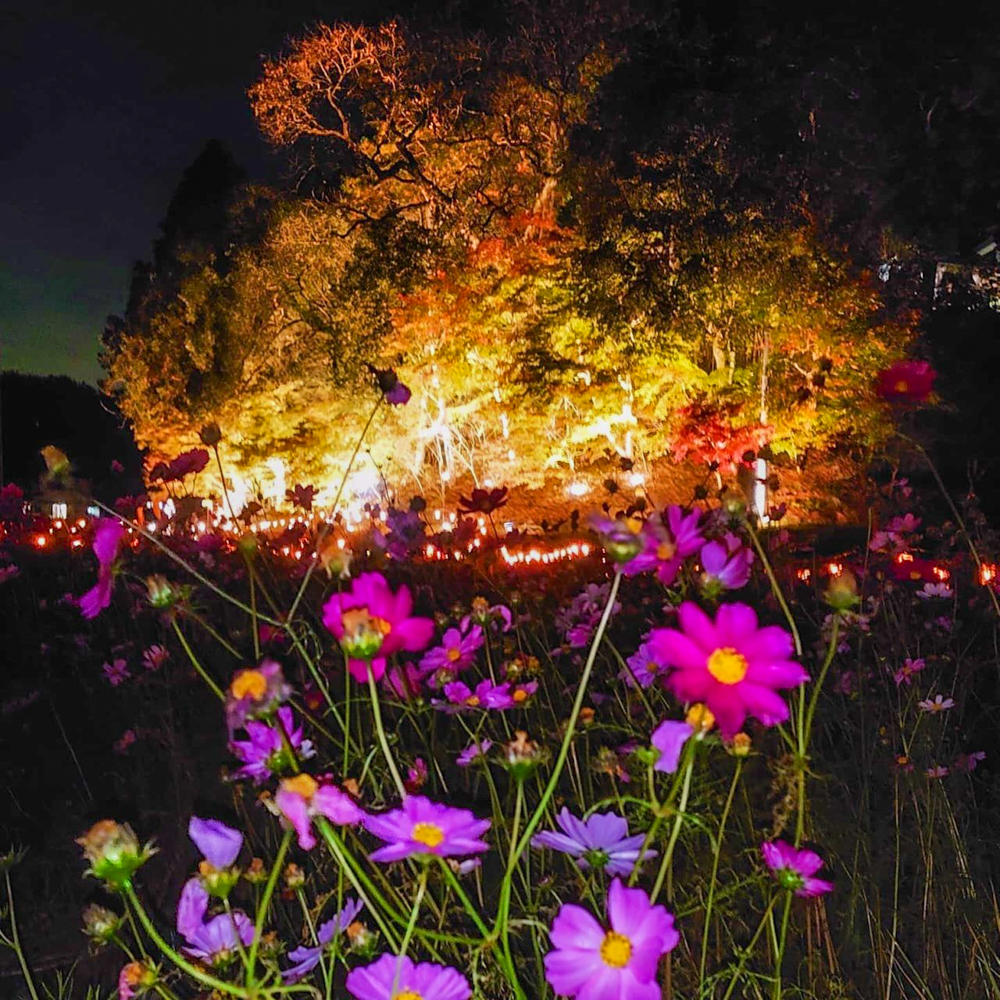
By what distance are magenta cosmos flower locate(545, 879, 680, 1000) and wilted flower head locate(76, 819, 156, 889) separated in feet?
0.92

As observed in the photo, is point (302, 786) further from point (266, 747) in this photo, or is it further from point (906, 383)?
point (906, 383)

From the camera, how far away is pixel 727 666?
2.39 feet

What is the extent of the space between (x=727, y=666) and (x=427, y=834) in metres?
0.24

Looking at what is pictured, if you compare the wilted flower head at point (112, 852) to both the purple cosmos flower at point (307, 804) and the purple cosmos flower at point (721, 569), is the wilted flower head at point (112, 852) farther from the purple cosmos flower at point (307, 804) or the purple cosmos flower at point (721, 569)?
the purple cosmos flower at point (721, 569)

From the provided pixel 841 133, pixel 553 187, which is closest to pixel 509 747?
pixel 841 133

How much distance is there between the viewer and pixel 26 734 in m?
2.42

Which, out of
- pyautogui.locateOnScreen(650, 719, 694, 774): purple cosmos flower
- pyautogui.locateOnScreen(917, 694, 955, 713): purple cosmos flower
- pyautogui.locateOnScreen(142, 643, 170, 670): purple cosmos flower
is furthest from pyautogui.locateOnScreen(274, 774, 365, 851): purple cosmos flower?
pyautogui.locateOnScreen(142, 643, 170, 670): purple cosmos flower

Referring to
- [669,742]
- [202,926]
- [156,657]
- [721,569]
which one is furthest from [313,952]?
[156,657]

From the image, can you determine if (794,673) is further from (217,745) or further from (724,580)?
(217,745)

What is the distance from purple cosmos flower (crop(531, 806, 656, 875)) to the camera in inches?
31.1

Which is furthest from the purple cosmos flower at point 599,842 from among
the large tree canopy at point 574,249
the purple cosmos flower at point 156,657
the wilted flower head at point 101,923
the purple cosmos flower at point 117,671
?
the large tree canopy at point 574,249

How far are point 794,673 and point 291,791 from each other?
1.19ft

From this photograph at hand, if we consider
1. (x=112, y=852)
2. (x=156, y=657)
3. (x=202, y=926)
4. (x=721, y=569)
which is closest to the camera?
(x=112, y=852)

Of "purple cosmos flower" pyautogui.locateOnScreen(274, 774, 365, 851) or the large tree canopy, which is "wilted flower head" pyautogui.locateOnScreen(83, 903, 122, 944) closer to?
"purple cosmos flower" pyautogui.locateOnScreen(274, 774, 365, 851)
